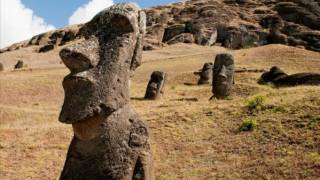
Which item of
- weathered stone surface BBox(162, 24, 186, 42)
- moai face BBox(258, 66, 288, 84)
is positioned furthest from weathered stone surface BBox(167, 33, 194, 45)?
moai face BBox(258, 66, 288, 84)

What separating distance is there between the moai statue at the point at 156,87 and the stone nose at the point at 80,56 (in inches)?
1040

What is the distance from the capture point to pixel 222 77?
32.1 meters

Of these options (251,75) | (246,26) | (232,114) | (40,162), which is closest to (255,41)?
(246,26)

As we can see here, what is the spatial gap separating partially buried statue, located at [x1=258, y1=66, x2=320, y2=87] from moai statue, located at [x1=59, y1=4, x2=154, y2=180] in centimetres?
2675

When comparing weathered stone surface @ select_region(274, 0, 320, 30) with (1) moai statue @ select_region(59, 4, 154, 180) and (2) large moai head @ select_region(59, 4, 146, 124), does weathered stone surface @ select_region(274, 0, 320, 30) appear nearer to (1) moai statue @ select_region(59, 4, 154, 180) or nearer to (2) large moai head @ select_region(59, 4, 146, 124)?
(2) large moai head @ select_region(59, 4, 146, 124)

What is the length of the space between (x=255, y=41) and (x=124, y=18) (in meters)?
69.3

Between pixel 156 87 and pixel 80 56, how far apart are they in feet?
88.5

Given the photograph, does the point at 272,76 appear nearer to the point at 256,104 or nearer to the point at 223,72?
the point at 223,72

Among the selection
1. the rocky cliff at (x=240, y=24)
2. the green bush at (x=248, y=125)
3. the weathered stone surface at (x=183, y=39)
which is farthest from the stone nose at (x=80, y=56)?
the weathered stone surface at (x=183, y=39)

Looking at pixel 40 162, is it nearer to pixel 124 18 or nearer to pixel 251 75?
pixel 124 18

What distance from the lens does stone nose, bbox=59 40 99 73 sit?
7535 mm

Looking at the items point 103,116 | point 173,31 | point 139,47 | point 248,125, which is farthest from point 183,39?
point 103,116

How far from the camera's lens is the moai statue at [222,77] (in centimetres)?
3173

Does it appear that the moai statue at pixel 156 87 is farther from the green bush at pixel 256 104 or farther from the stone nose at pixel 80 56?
the stone nose at pixel 80 56
